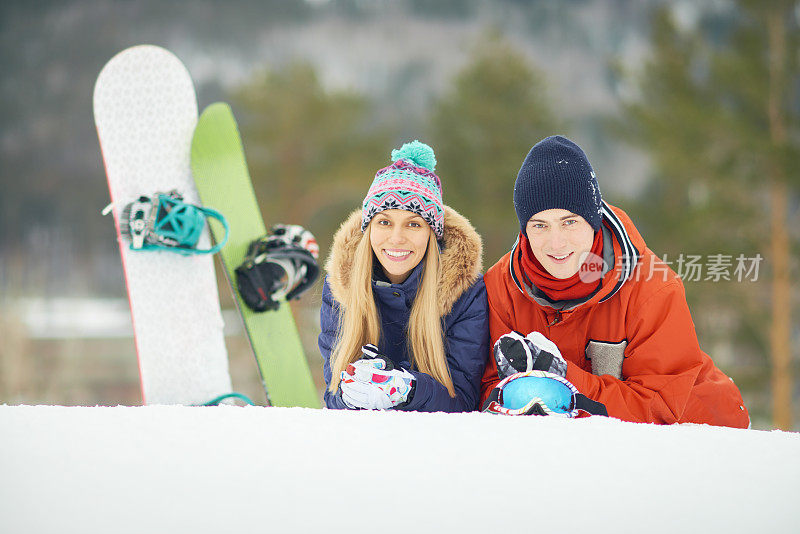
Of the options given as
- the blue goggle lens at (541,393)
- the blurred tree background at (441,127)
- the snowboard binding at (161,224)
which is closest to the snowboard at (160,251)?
the snowboard binding at (161,224)

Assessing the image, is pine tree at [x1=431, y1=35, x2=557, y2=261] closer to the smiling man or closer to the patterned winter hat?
the patterned winter hat

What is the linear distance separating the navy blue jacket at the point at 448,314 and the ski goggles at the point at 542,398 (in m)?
0.29

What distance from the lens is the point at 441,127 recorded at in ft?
35.4

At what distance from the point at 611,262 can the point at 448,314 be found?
1.62 feet

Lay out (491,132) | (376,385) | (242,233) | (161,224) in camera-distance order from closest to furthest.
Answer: (376,385)
(161,224)
(242,233)
(491,132)

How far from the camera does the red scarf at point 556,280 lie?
166 centimetres

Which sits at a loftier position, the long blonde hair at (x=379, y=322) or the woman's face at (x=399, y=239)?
the woman's face at (x=399, y=239)

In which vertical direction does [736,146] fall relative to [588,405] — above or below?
above

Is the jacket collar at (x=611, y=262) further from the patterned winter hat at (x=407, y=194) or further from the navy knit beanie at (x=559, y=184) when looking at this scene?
the patterned winter hat at (x=407, y=194)

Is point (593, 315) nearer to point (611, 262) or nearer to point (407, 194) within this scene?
point (611, 262)

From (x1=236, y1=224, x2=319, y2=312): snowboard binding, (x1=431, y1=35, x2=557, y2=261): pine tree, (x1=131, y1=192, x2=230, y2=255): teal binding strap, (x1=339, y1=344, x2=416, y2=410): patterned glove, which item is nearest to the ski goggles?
(x1=339, y1=344, x2=416, y2=410): patterned glove

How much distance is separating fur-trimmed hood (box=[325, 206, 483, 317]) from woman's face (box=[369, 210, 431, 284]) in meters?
0.09

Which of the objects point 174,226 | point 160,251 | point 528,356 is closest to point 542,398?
point 528,356

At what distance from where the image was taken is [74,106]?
51.2 feet
